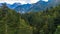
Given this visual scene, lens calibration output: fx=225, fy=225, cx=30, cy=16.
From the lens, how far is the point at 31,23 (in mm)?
2312

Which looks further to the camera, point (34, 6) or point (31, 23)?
point (34, 6)

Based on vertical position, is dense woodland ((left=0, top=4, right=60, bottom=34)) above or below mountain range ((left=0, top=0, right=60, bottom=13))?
below

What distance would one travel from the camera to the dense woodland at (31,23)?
1983 mm

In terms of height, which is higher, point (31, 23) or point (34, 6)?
point (34, 6)

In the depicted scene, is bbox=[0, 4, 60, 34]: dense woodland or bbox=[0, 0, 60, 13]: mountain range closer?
bbox=[0, 4, 60, 34]: dense woodland

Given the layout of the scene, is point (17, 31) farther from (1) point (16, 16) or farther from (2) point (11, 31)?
(1) point (16, 16)

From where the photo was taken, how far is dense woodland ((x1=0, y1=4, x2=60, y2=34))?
198 cm

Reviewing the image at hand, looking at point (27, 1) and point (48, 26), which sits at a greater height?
point (27, 1)

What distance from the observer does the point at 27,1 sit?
3.08m

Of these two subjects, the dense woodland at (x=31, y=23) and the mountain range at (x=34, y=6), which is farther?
the mountain range at (x=34, y=6)

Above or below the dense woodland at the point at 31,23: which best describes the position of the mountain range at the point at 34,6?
above

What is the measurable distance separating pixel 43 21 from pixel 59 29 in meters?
0.38

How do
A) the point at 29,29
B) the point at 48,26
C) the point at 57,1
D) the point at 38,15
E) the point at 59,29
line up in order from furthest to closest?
the point at 57,1, the point at 38,15, the point at 48,26, the point at 29,29, the point at 59,29

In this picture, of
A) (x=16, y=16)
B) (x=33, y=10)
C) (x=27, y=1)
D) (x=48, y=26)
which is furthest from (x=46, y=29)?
(x=27, y=1)
